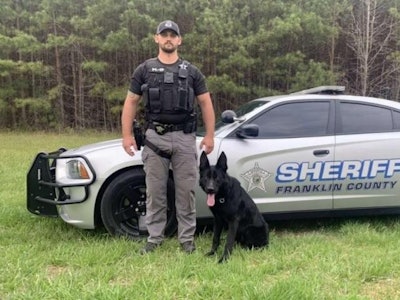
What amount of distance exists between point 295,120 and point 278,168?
0.56 metres

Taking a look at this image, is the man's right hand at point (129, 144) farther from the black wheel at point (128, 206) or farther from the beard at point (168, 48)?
the beard at point (168, 48)

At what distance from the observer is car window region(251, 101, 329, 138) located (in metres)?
4.32

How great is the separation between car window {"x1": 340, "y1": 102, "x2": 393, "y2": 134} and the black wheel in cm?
187

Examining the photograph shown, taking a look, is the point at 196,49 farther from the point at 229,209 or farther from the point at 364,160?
the point at 229,209

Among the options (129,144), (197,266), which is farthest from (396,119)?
(129,144)

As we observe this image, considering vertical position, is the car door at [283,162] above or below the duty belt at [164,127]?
below

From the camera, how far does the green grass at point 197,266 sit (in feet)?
9.43

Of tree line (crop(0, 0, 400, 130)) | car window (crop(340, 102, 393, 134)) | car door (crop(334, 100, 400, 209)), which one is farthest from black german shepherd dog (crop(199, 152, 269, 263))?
tree line (crop(0, 0, 400, 130))

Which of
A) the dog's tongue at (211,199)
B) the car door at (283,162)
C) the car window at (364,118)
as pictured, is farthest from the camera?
the car window at (364,118)

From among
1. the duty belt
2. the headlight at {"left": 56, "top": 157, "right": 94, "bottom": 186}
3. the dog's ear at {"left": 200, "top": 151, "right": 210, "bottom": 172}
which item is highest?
the duty belt

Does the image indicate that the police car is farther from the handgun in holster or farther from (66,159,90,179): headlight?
the handgun in holster

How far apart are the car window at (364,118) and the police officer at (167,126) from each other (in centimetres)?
150

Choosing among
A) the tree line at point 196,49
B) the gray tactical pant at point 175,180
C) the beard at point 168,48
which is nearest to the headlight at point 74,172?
the gray tactical pant at point 175,180

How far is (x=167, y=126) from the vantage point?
3.67 meters
